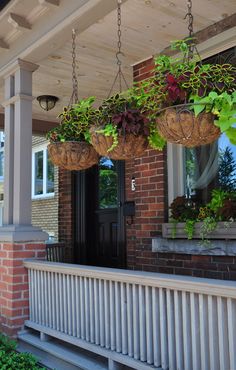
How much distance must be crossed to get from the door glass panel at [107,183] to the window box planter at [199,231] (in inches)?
86.7

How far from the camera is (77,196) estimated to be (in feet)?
23.0

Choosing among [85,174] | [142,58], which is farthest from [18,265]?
[85,174]

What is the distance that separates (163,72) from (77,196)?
4.69 meters

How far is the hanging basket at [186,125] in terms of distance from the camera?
2324 millimetres

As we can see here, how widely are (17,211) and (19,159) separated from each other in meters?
0.50

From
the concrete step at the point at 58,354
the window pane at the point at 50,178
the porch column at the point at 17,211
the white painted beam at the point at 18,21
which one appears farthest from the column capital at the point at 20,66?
the window pane at the point at 50,178

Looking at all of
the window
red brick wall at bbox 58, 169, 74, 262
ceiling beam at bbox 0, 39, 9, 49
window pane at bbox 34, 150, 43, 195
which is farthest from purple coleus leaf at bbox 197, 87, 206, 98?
window pane at bbox 34, 150, 43, 195

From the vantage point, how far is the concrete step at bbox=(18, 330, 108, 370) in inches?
121

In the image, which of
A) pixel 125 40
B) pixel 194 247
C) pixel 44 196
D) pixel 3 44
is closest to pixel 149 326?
pixel 194 247

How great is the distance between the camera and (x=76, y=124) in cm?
316

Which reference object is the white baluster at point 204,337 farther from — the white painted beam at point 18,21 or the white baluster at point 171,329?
the white painted beam at point 18,21

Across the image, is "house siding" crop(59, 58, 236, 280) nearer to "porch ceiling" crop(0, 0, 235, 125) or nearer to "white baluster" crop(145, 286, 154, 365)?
"porch ceiling" crop(0, 0, 235, 125)

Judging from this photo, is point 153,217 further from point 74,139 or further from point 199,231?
point 74,139

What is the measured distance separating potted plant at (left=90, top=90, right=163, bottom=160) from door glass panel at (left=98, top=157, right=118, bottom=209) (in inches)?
134
